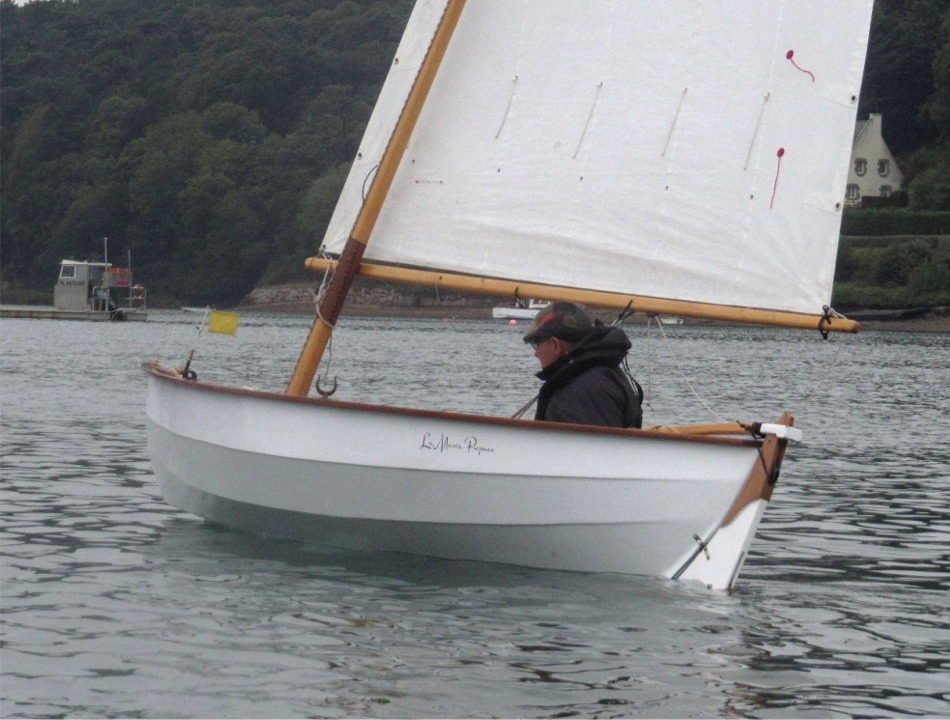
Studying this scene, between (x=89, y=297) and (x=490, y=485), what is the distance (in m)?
101

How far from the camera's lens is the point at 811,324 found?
9945 millimetres

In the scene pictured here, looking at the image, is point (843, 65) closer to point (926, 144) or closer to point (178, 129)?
point (926, 144)

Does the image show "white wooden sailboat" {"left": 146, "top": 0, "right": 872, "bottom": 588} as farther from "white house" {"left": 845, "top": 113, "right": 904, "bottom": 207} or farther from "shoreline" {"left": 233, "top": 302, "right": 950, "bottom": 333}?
"white house" {"left": 845, "top": 113, "right": 904, "bottom": 207}

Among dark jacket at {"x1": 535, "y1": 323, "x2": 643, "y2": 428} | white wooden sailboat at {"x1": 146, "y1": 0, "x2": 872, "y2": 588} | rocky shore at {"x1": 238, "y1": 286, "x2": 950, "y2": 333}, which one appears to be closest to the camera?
white wooden sailboat at {"x1": 146, "y1": 0, "x2": 872, "y2": 588}

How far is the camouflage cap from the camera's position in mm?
10211

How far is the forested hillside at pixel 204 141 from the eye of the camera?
506 ft

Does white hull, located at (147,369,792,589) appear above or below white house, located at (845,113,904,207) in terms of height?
below

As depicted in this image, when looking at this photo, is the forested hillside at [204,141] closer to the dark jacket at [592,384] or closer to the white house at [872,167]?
the white house at [872,167]

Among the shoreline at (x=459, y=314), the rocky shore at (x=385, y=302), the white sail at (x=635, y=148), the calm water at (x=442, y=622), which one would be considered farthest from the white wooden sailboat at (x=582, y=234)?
the rocky shore at (x=385, y=302)

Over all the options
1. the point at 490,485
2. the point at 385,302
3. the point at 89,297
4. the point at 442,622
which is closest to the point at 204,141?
the point at 385,302

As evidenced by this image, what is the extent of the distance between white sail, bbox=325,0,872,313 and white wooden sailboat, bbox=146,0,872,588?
0.05 ft

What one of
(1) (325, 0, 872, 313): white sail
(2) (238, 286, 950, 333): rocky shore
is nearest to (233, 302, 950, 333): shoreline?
(2) (238, 286, 950, 333): rocky shore

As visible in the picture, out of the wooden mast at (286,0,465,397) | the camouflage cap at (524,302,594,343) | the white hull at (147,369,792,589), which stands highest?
the wooden mast at (286,0,465,397)

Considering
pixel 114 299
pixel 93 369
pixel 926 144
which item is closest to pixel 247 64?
pixel 114 299
